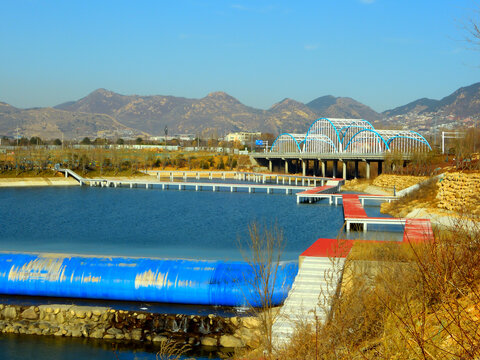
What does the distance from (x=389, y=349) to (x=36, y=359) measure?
13.6 m

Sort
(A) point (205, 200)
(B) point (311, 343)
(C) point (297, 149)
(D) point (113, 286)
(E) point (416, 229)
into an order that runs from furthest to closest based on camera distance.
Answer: (C) point (297, 149) < (A) point (205, 200) < (E) point (416, 229) < (D) point (113, 286) < (B) point (311, 343)

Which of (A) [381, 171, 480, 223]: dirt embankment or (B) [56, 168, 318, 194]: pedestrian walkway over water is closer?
(A) [381, 171, 480, 223]: dirt embankment

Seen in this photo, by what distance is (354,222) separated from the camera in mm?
43844

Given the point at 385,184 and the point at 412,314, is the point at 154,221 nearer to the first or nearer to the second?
the point at 385,184

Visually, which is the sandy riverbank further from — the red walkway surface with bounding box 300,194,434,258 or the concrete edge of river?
the concrete edge of river

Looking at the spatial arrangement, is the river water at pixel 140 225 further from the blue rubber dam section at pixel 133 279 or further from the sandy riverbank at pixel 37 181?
the sandy riverbank at pixel 37 181

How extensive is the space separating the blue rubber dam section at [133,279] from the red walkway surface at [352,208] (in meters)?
22.4

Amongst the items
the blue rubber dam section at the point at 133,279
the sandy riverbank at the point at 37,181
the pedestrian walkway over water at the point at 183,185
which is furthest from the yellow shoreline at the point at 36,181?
the blue rubber dam section at the point at 133,279

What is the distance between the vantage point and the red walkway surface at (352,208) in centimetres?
4564

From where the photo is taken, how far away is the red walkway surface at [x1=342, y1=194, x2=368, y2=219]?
45.6 meters

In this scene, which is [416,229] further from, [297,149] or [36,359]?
[297,149]

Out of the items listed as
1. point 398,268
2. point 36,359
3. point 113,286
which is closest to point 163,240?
point 113,286

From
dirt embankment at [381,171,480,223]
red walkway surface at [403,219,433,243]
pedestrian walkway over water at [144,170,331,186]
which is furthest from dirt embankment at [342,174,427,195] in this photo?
red walkway surface at [403,219,433,243]

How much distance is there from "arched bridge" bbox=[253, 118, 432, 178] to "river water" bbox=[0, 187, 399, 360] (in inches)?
1170
